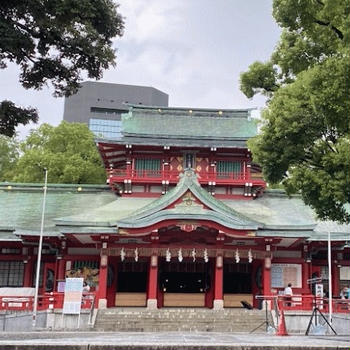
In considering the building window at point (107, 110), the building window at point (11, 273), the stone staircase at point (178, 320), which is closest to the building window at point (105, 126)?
the building window at point (107, 110)

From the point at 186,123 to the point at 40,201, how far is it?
11440 millimetres

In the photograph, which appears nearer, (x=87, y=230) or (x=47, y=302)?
(x=47, y=302)

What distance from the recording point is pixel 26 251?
27125 mm

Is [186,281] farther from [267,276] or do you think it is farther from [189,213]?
[189,213]

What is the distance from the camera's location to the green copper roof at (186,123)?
3173cm

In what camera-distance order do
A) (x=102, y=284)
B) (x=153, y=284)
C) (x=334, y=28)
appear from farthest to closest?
(x=153, y=284), (x=102, y=284), (x=334, y=28)

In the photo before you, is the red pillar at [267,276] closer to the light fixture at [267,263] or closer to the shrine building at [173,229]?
the light fixture at [267,263]

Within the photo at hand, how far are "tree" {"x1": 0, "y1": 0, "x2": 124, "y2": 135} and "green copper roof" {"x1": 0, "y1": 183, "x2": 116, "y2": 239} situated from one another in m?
15.3

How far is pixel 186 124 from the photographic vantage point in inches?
1316

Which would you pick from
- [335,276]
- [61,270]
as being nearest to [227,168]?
[335,276]

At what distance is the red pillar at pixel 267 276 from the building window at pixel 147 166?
9.22 meters

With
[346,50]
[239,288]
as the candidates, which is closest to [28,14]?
A: [346,50]

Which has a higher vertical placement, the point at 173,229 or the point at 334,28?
the point at 334,28

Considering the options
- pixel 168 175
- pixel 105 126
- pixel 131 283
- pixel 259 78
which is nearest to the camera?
pixel 259 78
